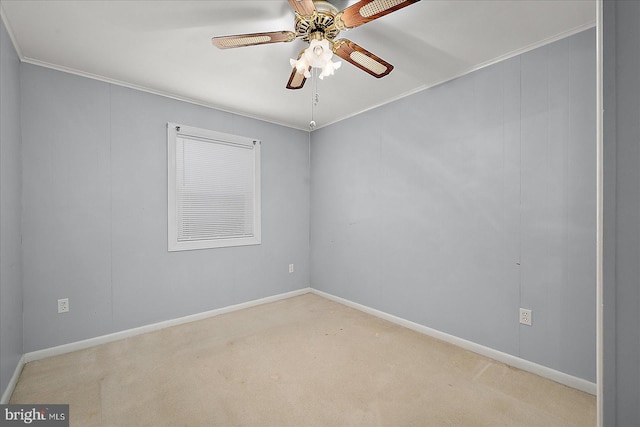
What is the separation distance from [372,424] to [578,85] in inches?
102

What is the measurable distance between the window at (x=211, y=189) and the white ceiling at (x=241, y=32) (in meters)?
0.62

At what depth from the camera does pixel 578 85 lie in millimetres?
2004

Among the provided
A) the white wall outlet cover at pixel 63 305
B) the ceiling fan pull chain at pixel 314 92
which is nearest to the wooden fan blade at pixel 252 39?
the ceiling fan pull chain at pixel 314 92

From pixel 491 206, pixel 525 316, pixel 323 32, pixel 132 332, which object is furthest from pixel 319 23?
pixel 132 332

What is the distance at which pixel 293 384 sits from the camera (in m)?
2.07

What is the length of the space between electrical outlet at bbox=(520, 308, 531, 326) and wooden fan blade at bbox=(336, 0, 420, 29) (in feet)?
7.44

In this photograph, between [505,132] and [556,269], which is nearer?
[556,269]

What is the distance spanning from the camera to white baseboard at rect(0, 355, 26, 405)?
1.81m

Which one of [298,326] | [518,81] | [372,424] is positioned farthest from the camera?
[298,326]

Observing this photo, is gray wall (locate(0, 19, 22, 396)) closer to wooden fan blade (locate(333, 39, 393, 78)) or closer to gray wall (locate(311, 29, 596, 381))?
wooden fan blade (locate(333, 39, 393, 78))
